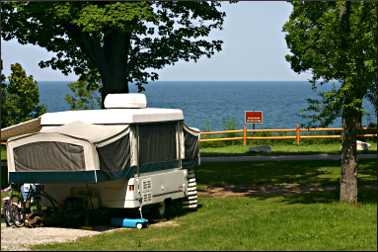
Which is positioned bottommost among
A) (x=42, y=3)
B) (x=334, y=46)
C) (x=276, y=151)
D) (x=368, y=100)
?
(x=276, y=151)

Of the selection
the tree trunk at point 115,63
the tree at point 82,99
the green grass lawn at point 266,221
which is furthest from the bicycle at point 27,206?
the tree at point 82,99

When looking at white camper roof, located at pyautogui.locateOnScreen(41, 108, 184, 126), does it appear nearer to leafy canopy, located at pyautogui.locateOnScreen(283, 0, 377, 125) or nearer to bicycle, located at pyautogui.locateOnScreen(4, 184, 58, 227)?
bicycle, located at pyautogui.locateOnScreen(4, 184, 58, 227)

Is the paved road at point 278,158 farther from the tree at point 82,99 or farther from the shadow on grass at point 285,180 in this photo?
the tree at point 82,99

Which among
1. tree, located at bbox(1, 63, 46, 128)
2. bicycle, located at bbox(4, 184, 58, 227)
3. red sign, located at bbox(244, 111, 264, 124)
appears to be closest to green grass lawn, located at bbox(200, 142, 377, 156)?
red sign, located at bbox(244, 111, 264, 124)

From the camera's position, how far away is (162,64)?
2819cm

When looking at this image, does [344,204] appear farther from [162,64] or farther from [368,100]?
[162,64]

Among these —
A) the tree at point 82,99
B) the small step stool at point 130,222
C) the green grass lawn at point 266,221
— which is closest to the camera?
the green grass lawn at point 266,221

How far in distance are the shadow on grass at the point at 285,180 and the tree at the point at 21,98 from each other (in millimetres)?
17595

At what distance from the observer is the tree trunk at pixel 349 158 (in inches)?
732

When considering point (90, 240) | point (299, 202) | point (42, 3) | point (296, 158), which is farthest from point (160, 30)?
point (90, 240)

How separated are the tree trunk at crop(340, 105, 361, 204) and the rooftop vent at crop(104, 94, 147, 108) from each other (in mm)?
4754

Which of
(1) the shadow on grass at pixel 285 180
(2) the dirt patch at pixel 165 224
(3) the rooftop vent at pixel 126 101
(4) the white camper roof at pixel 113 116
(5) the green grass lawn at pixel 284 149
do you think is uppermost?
(3) the rooftop vent at pixel 126 101

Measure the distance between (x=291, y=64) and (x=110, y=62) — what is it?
14.4 m

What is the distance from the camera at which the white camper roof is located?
1705 cm
